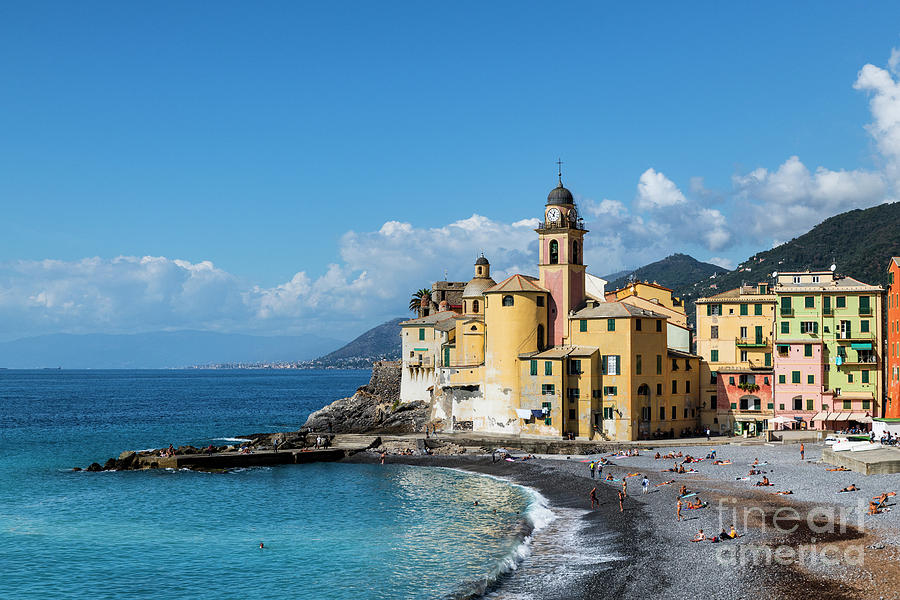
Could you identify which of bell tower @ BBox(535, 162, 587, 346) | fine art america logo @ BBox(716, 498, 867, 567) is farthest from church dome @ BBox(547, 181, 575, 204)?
fine art america logo @ BBox(716, 498, 867, 567)

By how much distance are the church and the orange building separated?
1540 cm

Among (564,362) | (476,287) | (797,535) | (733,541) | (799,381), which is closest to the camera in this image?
(797,535)

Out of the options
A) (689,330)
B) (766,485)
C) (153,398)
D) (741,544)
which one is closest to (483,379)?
(689,330)

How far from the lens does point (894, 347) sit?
6869cm

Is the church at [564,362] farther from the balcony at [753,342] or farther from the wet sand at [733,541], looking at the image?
the wet sand at [733,541]

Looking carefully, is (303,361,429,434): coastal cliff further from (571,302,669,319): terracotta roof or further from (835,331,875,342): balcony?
(835,331,875,342): balcony

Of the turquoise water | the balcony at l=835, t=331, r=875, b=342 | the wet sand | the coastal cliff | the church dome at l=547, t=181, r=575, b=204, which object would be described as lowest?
the turquoise water

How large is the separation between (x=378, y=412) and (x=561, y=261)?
3039cm

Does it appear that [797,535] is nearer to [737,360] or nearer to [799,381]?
[799,381]

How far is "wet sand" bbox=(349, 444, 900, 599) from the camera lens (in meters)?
31.5

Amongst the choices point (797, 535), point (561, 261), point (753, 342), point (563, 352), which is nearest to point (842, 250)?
point (753, 342)

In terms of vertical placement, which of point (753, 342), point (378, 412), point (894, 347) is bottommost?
point (378, 412)

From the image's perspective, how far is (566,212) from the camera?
78688 millimetres

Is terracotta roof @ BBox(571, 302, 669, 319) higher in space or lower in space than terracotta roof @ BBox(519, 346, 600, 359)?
higher
